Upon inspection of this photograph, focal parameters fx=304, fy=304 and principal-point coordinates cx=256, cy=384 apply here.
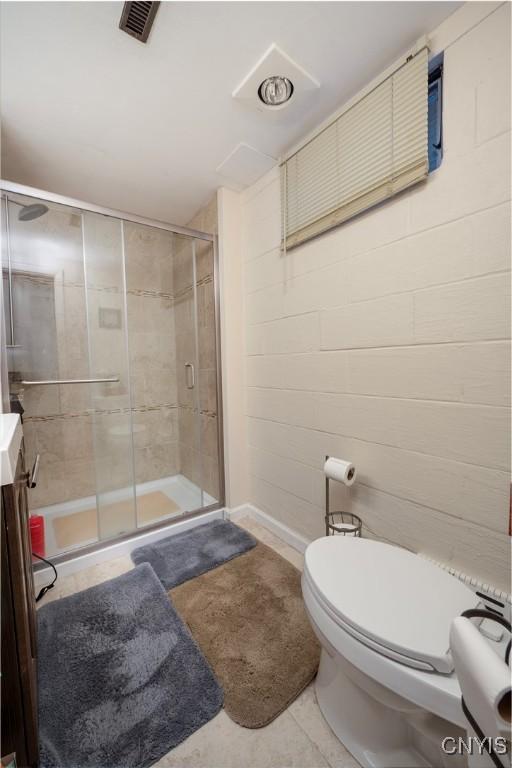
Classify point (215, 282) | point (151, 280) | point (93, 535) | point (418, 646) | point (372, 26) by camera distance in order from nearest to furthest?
point (418, 646) < point (372, 26) < point (93, 535) < point (215, 282) < point (151, 280)

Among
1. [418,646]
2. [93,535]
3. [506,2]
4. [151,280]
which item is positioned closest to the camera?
[418,646]

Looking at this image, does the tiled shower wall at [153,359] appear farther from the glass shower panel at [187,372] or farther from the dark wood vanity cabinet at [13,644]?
the dark wood vanity cabinet at [13,644]

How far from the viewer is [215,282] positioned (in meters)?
2.10

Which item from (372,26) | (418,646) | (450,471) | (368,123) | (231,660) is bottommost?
(231,660)

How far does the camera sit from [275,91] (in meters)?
1.32

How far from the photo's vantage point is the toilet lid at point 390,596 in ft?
2.36

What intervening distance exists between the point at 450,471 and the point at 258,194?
1.87 m

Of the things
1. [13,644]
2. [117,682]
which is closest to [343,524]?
[117,682]

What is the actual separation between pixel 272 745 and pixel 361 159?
2.13m

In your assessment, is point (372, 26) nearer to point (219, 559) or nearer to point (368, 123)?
point (368, 123)

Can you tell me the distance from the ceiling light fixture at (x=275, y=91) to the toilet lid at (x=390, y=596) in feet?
6.06

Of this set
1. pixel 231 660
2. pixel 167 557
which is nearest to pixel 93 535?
pixel 167 557

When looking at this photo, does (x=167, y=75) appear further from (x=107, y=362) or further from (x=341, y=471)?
(x=341, y=471)

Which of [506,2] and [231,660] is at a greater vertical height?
[506,2]
